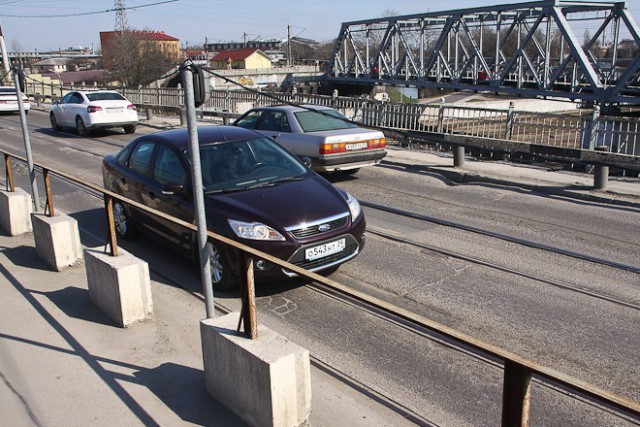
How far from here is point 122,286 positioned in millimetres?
5605

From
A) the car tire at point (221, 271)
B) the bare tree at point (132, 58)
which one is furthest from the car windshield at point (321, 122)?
the bare tree at point (132, 58)

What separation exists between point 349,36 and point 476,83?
16.0 m

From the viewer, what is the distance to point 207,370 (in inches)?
174

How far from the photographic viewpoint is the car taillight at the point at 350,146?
1227 centimetres

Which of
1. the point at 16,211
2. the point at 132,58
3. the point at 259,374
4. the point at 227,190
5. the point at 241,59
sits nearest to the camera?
the point at 259,374

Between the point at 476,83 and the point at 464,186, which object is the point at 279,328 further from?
the point at 476,83

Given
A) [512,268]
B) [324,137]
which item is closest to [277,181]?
[512,268]

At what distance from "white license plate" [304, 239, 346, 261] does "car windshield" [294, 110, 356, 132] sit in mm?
6609

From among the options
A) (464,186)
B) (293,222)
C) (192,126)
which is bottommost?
(464,186)

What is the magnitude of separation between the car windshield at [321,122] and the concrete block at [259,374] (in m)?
9.06

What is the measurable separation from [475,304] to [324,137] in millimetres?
6665

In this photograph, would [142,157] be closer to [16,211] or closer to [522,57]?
[16,211]

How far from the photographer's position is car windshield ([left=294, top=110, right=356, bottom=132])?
513 inches

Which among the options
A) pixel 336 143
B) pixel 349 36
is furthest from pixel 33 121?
pixel 349 36
